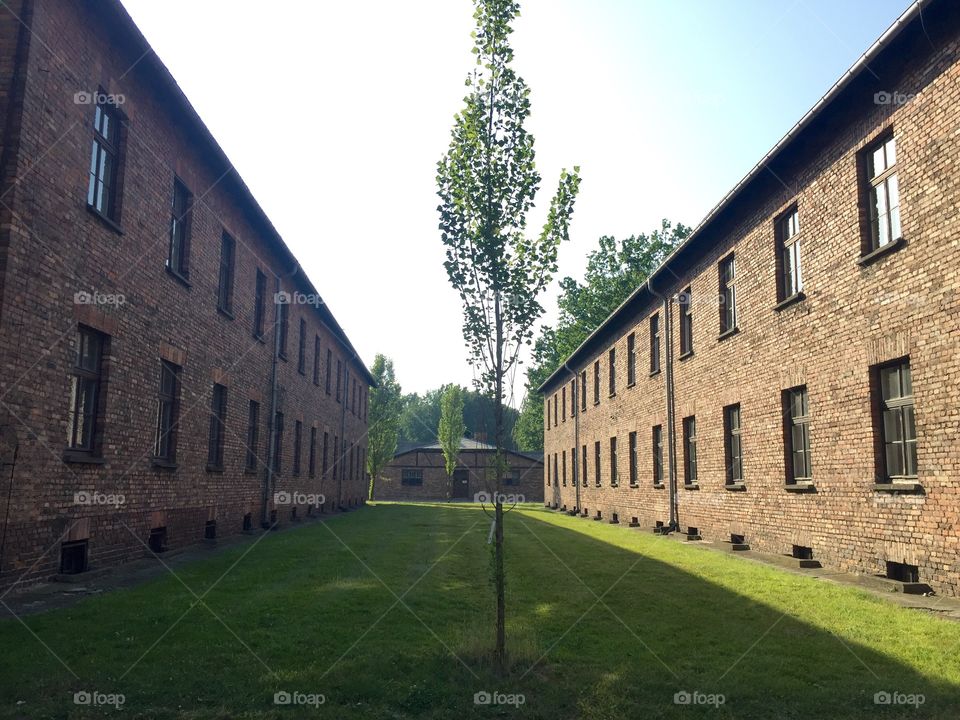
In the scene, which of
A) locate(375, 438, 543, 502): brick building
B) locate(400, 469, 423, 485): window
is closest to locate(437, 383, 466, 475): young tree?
locate(375, 438, 543, 502): brick building

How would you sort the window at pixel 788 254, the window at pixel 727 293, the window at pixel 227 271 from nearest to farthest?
the window at pixel 788 254, the window at pixel 727 293, the window at pixel 227 271

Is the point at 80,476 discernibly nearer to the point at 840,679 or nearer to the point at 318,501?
the point at 840,679

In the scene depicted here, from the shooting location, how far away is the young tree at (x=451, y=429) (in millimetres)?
58188

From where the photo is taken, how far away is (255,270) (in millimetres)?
18734

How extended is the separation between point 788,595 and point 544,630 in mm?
3655

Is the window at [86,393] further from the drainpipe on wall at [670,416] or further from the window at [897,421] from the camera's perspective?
the drainpipe on wall at [670,416]

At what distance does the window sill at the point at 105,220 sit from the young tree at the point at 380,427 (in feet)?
126

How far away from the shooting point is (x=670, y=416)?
19.9 m

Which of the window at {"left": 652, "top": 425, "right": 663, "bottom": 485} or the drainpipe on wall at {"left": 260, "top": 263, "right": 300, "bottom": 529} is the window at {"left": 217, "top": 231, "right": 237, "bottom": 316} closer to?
the drainpipe on wall at {"left": 260, "top": 263, "right": 300, "bottom": 529}

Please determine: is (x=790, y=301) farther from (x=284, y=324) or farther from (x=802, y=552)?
(x=284, y=324)

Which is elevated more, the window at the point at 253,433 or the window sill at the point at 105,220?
A: the window sill at the point at 105,220

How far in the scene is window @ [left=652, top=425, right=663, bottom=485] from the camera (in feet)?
70.0

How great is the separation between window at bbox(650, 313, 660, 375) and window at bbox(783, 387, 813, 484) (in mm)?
8246

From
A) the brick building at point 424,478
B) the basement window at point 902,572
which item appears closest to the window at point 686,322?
the basement window at point 902,572
